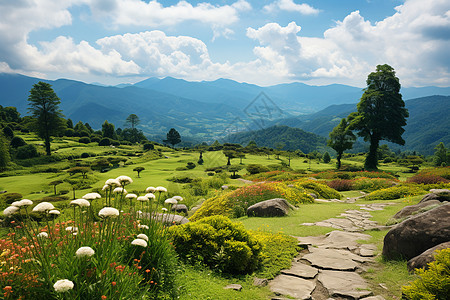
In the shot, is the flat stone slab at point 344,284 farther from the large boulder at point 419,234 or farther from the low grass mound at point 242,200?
the low grass mound at point 242,200

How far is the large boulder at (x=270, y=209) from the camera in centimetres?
991

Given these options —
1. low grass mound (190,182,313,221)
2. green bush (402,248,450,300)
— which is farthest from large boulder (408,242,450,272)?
low grass mound (190,182,313,221)

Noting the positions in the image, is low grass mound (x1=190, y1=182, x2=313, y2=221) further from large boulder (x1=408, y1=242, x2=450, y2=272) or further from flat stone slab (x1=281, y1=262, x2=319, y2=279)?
large boulder (x1=408, y1=242, x2=450, y2=272)

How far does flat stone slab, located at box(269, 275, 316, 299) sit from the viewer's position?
174 inches

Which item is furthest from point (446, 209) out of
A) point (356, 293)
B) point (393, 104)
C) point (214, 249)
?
point (393, 104)

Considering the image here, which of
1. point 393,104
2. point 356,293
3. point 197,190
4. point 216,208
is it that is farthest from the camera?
point 393,104

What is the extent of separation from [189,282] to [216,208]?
658 centimetres

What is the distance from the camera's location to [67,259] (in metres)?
2.97

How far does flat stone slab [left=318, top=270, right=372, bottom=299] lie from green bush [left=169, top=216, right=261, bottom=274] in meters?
1.50

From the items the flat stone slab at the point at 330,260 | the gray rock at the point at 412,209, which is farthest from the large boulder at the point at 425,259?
the gray rock at the point at 412,209

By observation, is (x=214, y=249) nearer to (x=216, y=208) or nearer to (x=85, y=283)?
(x=85, y=283)

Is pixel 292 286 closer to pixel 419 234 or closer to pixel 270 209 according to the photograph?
pixel 419 234

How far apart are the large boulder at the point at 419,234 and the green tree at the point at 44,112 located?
51.8 m

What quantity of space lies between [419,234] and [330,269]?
1998 mm
